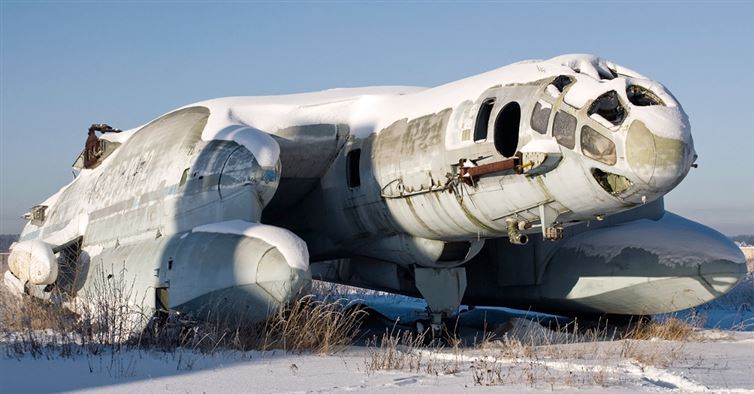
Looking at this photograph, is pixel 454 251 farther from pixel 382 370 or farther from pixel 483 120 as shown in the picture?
pixel 382 370

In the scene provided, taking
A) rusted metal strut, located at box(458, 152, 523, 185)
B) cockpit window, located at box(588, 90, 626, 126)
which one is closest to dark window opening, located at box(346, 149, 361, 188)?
rusted metal strut, located at box(458, 152, 523, 185)

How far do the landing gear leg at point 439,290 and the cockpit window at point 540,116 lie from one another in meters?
3.70

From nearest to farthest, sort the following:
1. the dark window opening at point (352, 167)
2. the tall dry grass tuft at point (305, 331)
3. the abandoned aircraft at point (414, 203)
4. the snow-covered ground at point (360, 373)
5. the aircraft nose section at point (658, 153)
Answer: the snow-covered ground at point (360, 373), the aircraft nose section at point (658, 153), the abandoned aircraft at point (414, 203), the tall dry grass tuft at point (305, 331), the dark window opening at point (352, 167)

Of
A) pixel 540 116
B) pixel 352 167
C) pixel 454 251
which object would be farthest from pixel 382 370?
pixel 352 167

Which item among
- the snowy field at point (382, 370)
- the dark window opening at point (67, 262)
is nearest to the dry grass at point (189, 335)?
the snowy field at point (382, 370)

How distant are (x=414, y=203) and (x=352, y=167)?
5.82 ft

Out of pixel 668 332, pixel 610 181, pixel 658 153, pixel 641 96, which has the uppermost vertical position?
pixel 641 96

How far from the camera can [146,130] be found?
48.2ft

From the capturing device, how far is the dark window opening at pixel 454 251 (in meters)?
11.5

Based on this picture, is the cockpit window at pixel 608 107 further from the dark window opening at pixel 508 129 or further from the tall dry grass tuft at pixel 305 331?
the tall dry grass tuft at pixel 305 331

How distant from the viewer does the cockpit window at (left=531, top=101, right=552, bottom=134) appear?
344 inches

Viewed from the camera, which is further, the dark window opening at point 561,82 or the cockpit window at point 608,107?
the dark window opening at point 561,82

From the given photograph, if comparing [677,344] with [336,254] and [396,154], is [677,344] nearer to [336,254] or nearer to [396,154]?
[396,154]

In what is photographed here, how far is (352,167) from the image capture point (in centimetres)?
1216
